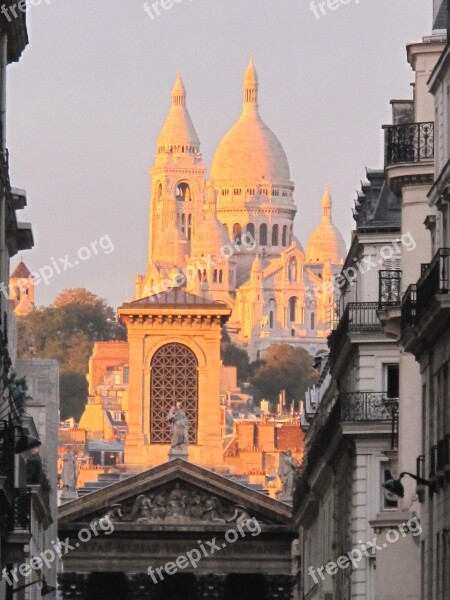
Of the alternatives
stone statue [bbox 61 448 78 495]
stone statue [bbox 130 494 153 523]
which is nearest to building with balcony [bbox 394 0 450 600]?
stone statue [bbox 61 448 78 495]

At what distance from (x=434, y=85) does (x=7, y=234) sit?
7942 millimetres

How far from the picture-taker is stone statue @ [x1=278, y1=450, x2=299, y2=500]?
113062 millimetres

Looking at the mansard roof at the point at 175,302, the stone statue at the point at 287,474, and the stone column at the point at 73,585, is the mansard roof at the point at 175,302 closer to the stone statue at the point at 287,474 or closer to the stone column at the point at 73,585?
the stone statue at the point at 287,474

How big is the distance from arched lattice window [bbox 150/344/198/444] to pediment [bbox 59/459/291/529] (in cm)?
591

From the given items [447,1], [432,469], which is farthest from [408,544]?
[447,1]

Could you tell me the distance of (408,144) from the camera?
1877 inches

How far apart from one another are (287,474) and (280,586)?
4787 millimetres

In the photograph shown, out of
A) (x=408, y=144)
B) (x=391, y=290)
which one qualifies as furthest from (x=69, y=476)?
(x=408, y=144)

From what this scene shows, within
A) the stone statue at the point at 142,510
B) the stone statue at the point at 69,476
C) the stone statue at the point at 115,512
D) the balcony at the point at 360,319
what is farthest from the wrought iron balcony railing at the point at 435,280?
the stone statue at the point at 142,510

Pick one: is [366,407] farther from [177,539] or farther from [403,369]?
[177,539]

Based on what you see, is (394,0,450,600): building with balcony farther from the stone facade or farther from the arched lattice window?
the arched lattice window

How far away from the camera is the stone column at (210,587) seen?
116 m

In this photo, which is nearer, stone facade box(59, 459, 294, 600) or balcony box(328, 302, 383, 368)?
balcony box(328, 302, 383, 368)

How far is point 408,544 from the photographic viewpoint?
4909 cm
